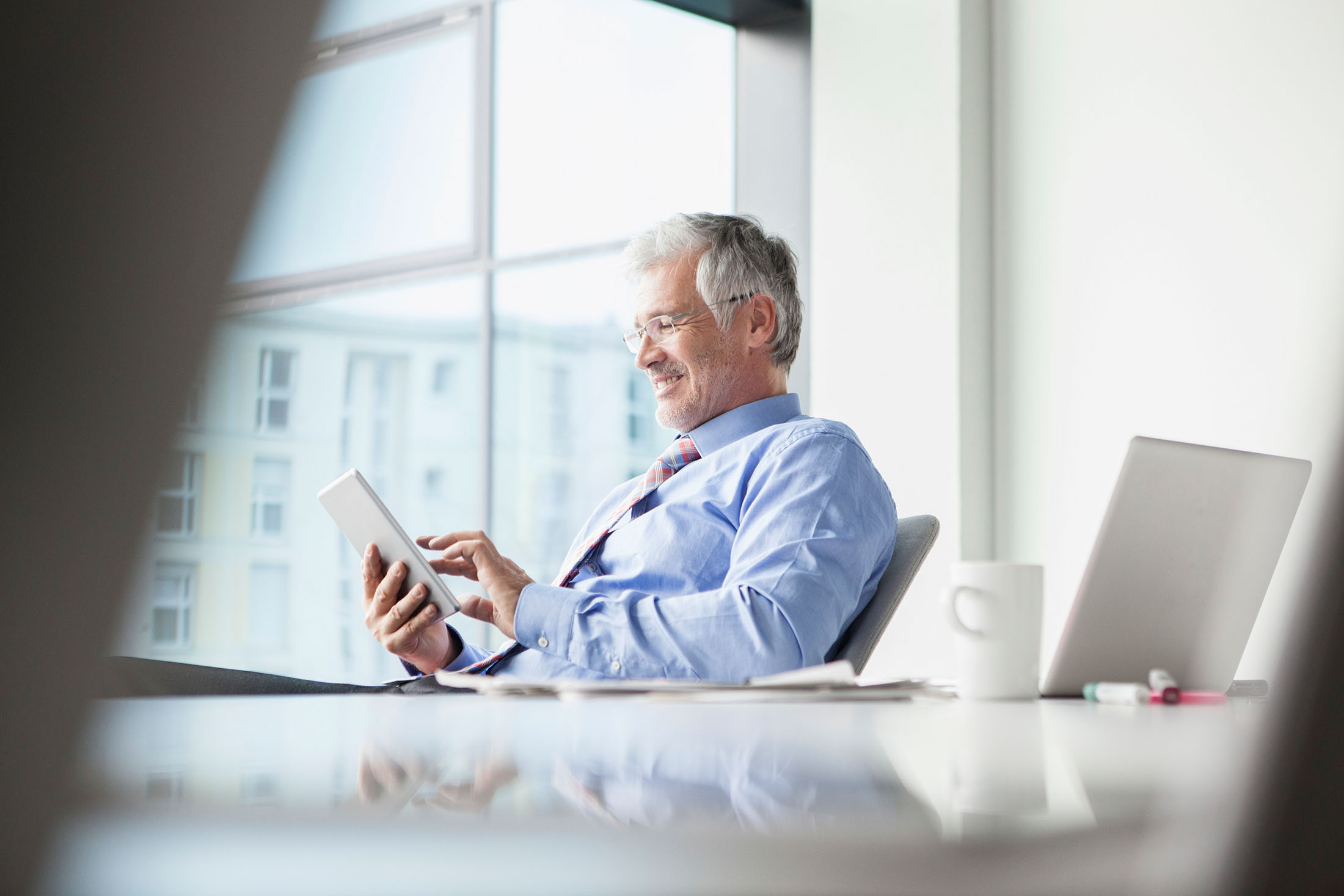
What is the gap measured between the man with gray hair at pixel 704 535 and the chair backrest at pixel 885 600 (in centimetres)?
2

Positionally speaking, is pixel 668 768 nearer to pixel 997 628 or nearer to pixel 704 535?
pixel 997 628

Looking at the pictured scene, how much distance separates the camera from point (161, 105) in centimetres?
20

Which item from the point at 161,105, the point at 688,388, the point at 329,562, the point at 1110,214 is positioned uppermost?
the point at 1110,214

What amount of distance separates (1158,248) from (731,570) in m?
1.87

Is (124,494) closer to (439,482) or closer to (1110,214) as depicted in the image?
(1110,214)

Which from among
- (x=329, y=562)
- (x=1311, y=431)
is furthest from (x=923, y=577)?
(x=329, y=562)

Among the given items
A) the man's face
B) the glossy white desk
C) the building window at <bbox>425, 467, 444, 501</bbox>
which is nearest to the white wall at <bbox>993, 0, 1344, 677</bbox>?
the man's face

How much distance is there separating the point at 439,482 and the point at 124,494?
7.59 m

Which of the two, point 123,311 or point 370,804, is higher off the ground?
point 123,311

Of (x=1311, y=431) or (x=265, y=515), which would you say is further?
(x=265, y=515)

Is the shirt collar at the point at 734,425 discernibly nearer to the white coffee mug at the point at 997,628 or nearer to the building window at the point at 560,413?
the white coffee mug at the point at 997,628

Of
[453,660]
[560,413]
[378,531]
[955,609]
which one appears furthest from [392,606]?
[560,413]

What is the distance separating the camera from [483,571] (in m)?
1.59

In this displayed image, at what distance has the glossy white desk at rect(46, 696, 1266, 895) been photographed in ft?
0.67
